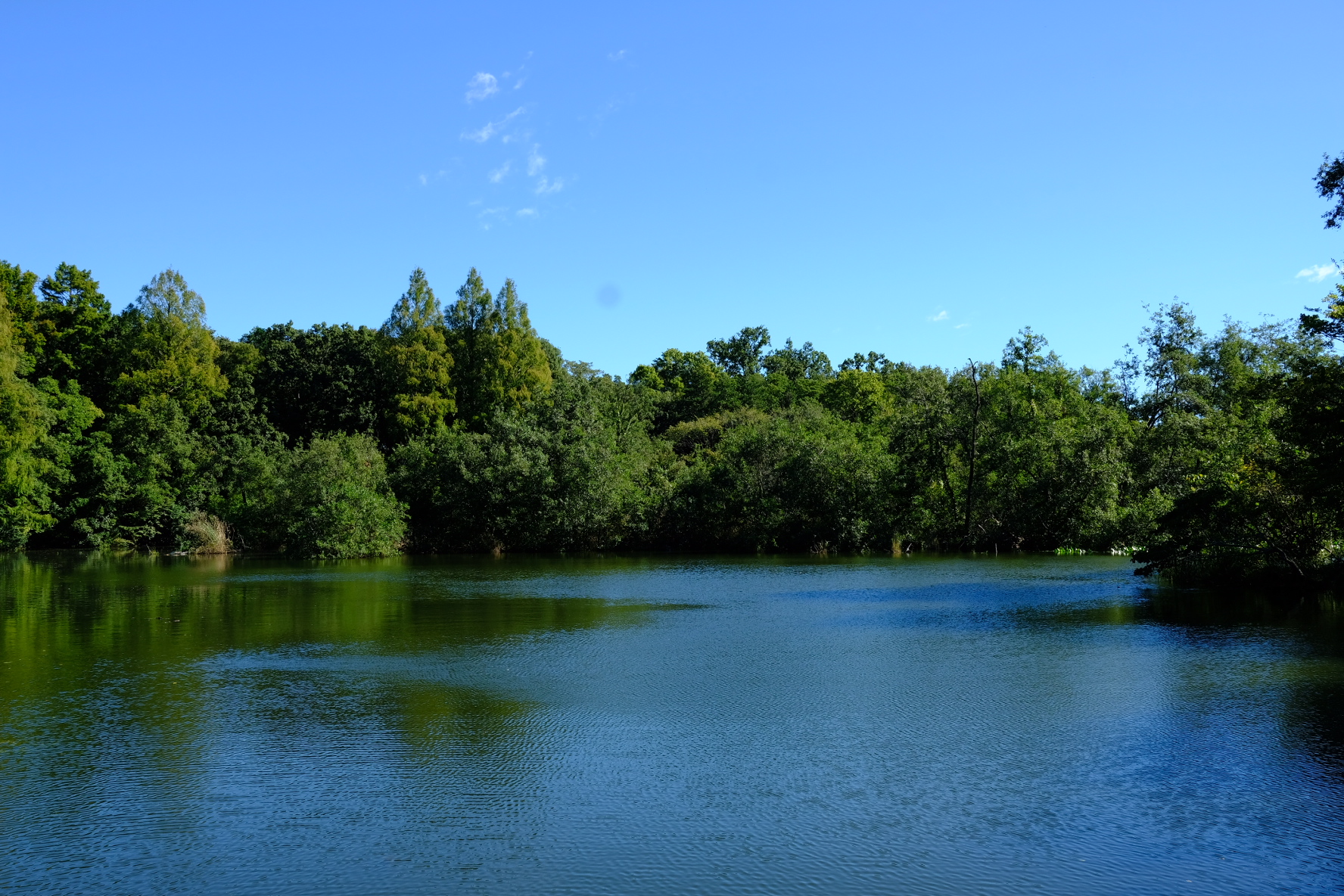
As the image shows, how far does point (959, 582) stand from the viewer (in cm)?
2692

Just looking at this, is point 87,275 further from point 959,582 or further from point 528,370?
point 959,582

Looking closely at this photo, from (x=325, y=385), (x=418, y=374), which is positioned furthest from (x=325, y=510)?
(x=325, y=385)

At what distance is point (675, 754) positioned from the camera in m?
9.27

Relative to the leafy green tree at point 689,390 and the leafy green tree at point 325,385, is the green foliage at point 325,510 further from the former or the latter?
the leafy green tree at point 689,390

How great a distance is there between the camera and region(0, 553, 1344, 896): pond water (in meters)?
6.64

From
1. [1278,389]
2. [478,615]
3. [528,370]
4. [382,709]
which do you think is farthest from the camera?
[528,370]

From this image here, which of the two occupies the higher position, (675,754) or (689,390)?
(689,390)

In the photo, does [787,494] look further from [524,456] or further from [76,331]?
[76,331]

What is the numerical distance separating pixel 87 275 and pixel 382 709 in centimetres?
4782

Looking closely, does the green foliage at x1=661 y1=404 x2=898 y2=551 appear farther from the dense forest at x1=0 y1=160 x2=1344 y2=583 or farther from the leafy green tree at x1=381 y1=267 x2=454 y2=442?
the leafy green tree at x1=381 y1=267 x2=454 y2=442

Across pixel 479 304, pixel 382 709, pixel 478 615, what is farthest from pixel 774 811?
pixel 479 304

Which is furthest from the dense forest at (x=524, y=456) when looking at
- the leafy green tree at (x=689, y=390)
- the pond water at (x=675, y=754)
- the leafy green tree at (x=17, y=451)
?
the pond water at (x=675, y=754)

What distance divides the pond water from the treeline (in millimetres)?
23195

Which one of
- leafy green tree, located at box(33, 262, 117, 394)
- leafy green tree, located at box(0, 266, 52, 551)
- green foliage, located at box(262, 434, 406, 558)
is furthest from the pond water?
leafy green tree, located at box(33, 262, 117, 394)
